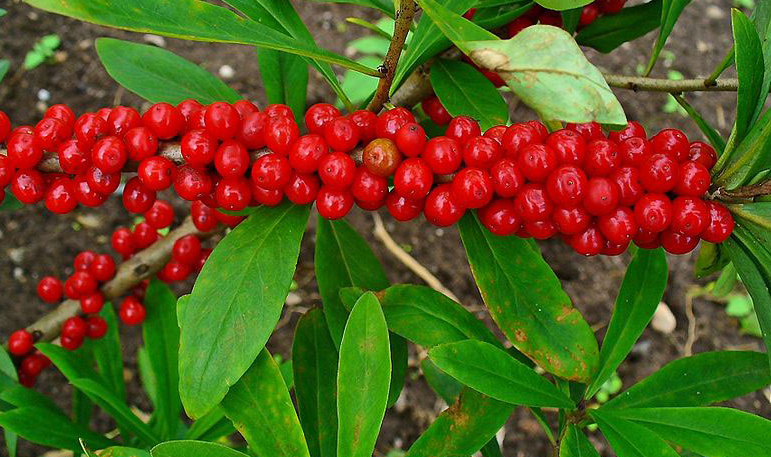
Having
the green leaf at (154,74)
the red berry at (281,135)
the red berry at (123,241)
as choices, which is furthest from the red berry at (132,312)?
the red berry at (281,135)

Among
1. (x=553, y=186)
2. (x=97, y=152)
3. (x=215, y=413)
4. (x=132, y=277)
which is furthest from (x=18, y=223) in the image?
(x=553, y=186)

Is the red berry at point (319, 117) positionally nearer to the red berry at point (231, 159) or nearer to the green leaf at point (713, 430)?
the red berry at point (231, 159)

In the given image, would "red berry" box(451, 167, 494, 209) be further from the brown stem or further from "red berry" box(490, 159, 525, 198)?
the brown stem

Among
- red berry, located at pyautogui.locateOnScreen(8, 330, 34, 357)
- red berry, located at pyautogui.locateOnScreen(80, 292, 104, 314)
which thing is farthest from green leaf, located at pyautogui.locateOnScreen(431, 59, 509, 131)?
red berry, located at pyautogui.locateOnScreen(8, 330, 34, 357)

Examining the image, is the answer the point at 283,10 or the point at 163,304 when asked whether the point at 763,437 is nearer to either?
the point at 283,10

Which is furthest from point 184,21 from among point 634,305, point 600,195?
point 634,305
